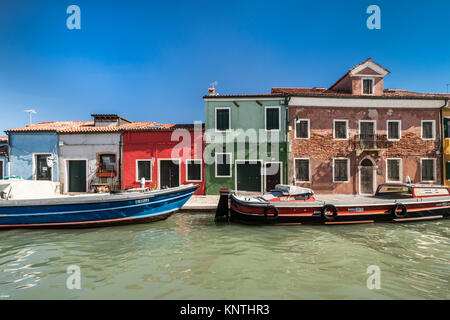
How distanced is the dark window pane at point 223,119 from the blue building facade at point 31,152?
34.8ft

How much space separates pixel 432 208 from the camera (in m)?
8.70

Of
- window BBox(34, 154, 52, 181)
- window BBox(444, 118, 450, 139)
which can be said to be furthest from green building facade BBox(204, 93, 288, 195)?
window BBox(444, 118, 450, 139)

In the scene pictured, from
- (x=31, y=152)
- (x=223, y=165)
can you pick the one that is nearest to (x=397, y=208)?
(x=223, y=165)

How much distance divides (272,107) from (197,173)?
6459 mm

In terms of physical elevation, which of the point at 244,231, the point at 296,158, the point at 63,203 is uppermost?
the point at 296,158

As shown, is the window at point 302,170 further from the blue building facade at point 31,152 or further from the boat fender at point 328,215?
the blue building facade at point 31,152

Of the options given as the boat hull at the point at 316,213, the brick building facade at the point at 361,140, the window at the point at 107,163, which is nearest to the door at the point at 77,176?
the window at the point at 107,163

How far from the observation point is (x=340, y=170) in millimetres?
14008

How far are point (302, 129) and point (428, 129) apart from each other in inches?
331

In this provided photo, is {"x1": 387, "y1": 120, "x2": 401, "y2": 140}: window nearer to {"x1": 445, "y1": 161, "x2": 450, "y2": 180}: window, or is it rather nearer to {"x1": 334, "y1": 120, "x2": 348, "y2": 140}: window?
{"x1": 334, "y1": 120, "x2": 348, "y2": 140}: window

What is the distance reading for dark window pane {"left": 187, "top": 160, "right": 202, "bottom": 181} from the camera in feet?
46.2
